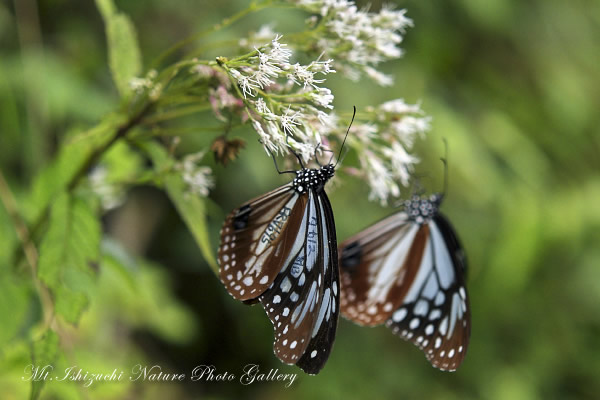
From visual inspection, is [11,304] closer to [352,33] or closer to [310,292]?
[310,292]

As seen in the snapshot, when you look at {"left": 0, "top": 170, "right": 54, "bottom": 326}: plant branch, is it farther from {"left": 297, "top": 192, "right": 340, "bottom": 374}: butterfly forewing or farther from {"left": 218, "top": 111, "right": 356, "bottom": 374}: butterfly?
{"left": 297, "top": 192, "right": 340, "bottom": 374}: butterfly forewing

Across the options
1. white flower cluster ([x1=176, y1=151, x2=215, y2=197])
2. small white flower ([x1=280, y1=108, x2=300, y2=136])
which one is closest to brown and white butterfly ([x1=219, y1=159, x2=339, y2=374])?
white flower cluster ([x1=176, y1=151, x2=215, y2=197])

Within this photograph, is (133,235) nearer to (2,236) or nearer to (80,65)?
(80,65)

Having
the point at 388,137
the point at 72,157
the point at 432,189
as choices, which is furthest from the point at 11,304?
the point at 432,189

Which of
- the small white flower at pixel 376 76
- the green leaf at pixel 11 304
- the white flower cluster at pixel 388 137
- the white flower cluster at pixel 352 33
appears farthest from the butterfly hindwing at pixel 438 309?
the green leaf at pixel 11 304

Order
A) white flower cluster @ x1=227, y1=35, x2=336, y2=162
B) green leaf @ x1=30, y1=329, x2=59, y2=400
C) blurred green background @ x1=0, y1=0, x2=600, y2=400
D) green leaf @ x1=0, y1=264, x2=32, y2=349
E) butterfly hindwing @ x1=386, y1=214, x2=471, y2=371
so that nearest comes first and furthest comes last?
white flower cluster @ x1=227, y1=35, x2=336, y2=162 → green leaf @ x1=30, y1=329, x2=59, y2=400 → green leaf @ x1=0, y1=264, x2=32, y2=349 → butterfly hindwing @ x1=386, y1=214, x2=471, y2=371 → blurred green background @ x1=0, y1=0, x2=600, y2=400

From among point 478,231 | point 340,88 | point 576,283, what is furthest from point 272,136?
point 576,283

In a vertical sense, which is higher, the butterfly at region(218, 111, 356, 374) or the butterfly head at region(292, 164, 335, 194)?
the butterfly head at region(292, 164, 335, 194)
